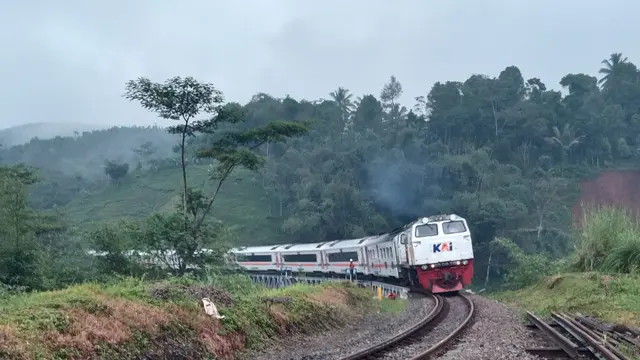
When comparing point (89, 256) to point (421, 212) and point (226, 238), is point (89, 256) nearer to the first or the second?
point (226, 238)

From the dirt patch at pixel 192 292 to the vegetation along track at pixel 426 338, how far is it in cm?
280

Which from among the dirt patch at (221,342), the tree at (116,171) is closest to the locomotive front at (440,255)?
the dirt patch at (221,342)

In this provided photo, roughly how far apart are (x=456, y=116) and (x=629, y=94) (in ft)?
73.6

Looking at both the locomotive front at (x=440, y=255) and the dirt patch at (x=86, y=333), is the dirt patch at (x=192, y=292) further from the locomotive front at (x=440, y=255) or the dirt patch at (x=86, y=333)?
the locomotive front at (x=440, y=255)

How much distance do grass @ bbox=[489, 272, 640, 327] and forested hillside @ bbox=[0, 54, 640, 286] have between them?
63.5 ft

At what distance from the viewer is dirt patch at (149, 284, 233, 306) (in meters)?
10.2

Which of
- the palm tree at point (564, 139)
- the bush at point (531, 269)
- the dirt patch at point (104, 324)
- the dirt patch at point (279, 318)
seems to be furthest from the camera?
the palm tree at point (564, 139)

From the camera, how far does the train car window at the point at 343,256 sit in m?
30.2

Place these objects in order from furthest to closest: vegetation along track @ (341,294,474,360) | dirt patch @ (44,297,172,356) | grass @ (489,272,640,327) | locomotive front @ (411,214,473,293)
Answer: locomotive front @ (411,214,473,293)
grass @ (489,272,640,327)
vegetation along track @ (341,294,474,360)
dirt patch @ (44,297,172,356)

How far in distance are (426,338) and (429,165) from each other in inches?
1473

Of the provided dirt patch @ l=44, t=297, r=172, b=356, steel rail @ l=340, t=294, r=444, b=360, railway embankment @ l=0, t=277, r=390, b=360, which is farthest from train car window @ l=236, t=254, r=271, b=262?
dirt patch @ l=44, t=297, r=172, b=356

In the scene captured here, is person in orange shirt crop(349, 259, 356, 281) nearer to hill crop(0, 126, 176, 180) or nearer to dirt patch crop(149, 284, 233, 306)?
dirt patch crop(149, 284, 233, 306)

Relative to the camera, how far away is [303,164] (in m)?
56.3

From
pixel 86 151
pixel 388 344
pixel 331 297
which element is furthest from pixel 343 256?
pixel 86 151
